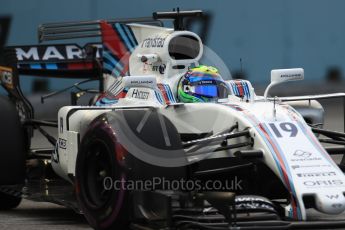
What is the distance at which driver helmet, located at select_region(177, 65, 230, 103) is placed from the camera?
8.80 m

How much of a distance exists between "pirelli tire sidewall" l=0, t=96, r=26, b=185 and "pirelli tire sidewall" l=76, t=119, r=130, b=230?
183cm

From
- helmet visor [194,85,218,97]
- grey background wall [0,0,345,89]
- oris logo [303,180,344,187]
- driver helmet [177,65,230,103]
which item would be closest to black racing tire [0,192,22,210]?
driver helmet [177,65,230,103]

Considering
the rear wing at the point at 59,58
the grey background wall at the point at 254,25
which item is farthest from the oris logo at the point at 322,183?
the grey background wall at the point at 254,25

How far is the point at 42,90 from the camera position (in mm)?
20797

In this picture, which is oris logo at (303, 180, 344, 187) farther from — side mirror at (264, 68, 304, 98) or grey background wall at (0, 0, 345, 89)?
grey background wall at (0, 0, 345, 89)

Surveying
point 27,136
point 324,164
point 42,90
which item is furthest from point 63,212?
point 42,90

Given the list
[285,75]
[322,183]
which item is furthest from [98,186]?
[285,75]

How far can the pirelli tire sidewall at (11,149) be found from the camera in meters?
9.60

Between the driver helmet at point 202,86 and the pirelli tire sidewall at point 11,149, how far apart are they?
1736 millimetres

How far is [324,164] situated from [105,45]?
4019 millimetres

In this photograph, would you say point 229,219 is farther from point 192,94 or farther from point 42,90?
point 42,90

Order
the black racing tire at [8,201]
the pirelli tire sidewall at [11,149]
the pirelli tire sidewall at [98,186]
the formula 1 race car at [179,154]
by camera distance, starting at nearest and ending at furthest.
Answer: the formula 1 race car at [179,154] → the pirelli tire sidewall at [98,186] → the pirelli tire sidewall at [11,149] → the black racing tire at [8,201]

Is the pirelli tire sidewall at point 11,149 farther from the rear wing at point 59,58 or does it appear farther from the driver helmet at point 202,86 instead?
the driver helmet at point 202,86

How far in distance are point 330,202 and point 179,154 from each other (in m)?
1.26
